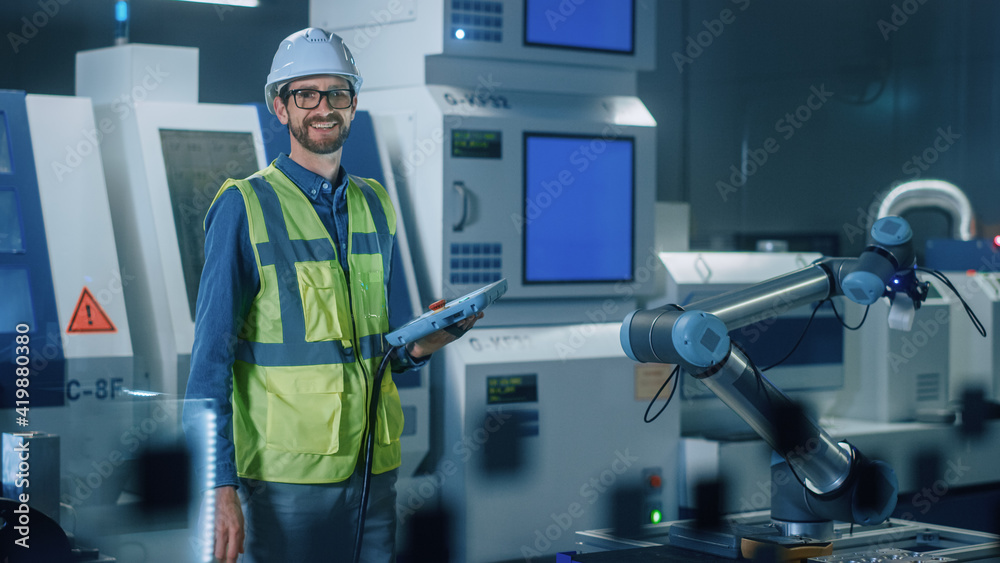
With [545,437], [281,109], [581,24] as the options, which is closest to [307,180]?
[281,109]

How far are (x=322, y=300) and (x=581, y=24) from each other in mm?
2025

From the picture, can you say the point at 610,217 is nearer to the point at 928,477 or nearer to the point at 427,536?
the point at 427,536

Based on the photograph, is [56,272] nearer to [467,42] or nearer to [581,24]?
[467,42]

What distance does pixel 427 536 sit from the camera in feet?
11.5

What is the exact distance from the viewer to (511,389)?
3.55 metres

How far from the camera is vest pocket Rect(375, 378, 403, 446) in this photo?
7.18ft

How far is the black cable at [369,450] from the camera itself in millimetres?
2119

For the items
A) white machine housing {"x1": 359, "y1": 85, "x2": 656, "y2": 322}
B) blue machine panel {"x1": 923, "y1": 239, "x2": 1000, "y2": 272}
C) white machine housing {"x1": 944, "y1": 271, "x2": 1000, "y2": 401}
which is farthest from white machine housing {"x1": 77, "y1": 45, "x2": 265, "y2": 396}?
blue machine panel {"x1": 923, "y1": 239, "x2": 1000, "y2": 272}

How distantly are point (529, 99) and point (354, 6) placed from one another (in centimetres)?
69

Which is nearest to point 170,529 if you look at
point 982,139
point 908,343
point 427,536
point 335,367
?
point 335,367

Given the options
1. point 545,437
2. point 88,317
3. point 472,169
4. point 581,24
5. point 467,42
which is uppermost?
point 581,24

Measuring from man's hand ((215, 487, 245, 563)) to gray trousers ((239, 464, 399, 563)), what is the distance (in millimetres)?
154

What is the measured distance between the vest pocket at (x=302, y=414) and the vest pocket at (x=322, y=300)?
0.08m

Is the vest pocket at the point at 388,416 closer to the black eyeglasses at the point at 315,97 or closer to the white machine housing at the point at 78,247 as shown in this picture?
the black eyeglasses at the point at 315,97
